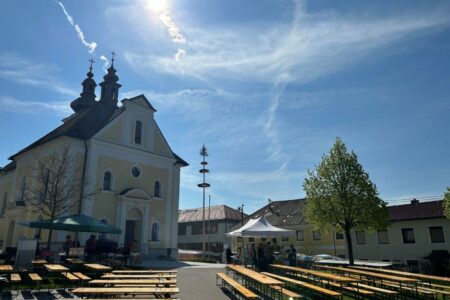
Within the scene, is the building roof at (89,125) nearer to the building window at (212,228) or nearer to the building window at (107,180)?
the building window at (107,180)

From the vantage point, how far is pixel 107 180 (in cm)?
2747

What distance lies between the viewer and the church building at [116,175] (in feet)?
85.9

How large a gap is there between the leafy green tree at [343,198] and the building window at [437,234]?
11543mm

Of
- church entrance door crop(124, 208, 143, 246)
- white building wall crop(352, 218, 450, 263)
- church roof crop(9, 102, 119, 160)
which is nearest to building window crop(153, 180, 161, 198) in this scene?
church entrance door crop(124, 208, 143, 246)

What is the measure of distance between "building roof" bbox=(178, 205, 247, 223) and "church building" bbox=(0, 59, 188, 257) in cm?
2483

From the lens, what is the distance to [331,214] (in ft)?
78.7

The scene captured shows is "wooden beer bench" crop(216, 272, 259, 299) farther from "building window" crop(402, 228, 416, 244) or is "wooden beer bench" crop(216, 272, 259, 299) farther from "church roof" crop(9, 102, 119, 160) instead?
"building window" crop(402, 228, 416, 244)

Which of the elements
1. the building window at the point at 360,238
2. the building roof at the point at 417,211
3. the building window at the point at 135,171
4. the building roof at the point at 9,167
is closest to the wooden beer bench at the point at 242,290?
the building window at the point at 135,171

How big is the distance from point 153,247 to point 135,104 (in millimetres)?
11541

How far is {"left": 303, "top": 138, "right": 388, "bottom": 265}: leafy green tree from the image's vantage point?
2345 centimetres

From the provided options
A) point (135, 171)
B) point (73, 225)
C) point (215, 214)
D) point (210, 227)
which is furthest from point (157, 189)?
point (215, 214)

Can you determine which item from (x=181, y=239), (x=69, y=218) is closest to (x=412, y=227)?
(x=69, y=218)

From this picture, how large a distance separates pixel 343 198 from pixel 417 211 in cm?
1519

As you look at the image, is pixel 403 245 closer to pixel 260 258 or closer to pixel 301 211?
pixel 301 211
